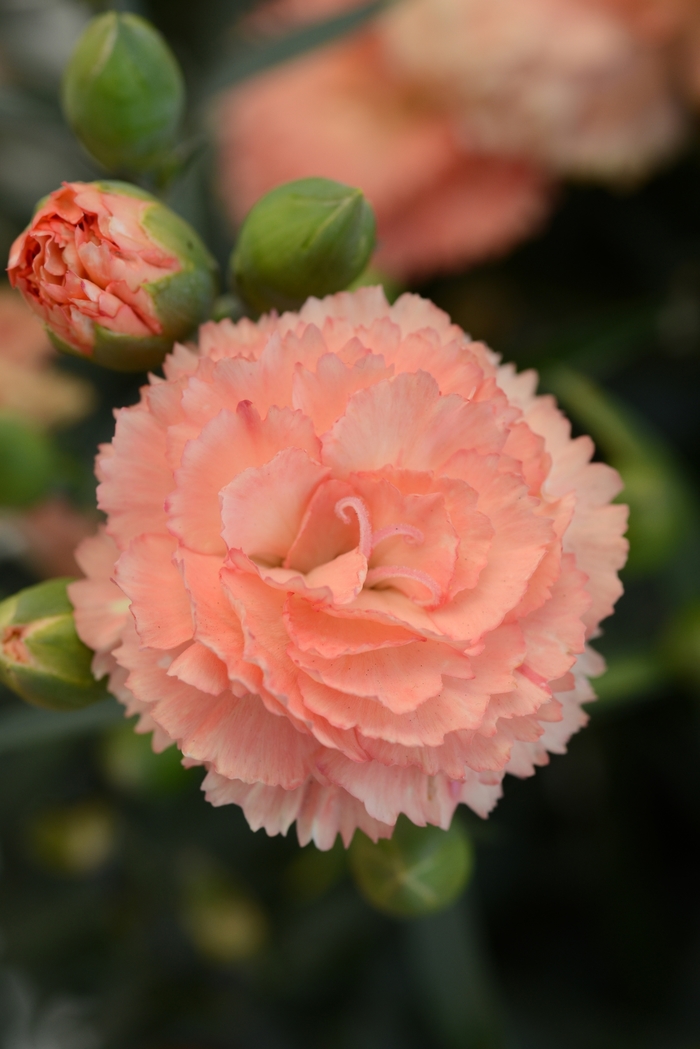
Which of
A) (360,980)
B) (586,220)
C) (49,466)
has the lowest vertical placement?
(360,980)

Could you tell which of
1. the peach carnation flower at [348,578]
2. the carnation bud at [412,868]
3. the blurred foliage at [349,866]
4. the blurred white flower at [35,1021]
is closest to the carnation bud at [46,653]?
the peach carnation flower at [348,578]

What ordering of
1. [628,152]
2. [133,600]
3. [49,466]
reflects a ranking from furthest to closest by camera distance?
1. [628,152]
2. [49,466]
3. [133,600]

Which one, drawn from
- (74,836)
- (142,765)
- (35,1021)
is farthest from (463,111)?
(35,1021)

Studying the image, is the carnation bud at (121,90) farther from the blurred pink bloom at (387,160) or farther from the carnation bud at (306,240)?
the blurred pink bloom at (387,160)

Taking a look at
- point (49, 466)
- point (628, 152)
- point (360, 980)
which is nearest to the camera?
point (49, 466)

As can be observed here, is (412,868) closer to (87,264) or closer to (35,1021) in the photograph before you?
(87,264)

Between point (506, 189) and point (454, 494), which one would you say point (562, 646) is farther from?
point (506, 189)

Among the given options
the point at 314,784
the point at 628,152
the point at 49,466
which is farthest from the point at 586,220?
the point at 314,784
